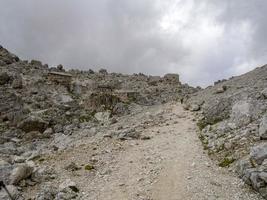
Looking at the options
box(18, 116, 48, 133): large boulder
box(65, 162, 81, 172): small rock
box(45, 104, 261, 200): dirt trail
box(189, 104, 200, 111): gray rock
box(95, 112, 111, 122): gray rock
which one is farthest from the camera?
box(95, 112, 111, 122): gray rock

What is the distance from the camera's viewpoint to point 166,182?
70.8 ft

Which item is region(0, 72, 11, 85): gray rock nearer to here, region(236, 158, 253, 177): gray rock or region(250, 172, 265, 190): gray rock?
region(236, 158, 253, 177): gray rock

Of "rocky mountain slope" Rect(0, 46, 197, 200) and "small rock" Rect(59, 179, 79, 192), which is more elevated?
"rocky mountain slope" Rect(0, 46, 197, 200)

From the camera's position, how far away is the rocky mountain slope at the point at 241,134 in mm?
20719

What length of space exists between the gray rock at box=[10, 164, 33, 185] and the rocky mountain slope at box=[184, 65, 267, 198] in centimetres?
1132

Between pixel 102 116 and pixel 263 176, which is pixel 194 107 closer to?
pixel 102 116

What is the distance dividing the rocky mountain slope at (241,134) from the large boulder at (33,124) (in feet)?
52.4

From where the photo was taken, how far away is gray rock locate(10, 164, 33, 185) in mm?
22372

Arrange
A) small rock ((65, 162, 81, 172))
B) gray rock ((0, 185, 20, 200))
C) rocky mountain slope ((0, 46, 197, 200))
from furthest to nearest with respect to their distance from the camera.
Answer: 1. small rock ((65, 162, 81, 172))
2. rocky mountain slope ((0, 46, 197, 200))
3. gray rock ((0, 185, 20, 200))

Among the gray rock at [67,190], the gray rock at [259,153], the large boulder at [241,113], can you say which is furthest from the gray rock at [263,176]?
the gray rock at [67,190]

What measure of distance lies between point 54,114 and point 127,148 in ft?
59.9

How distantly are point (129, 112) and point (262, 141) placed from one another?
26.5 m

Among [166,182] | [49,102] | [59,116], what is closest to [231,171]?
[166,182]

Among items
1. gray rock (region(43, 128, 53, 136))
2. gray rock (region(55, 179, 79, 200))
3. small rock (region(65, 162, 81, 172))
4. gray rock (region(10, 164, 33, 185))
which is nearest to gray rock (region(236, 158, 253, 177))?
gray rock (region(55, 179, 79, 200))
